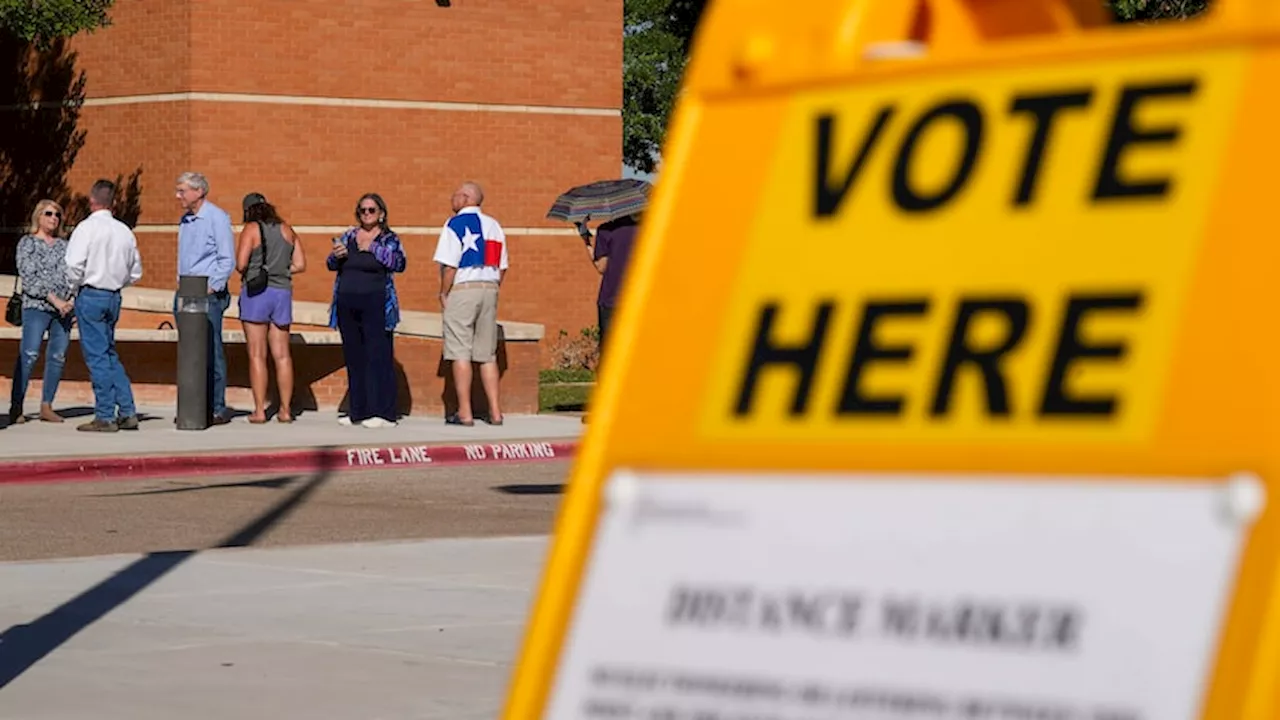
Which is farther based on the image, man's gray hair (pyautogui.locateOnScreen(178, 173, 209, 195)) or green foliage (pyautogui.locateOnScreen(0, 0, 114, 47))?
green foliage (pyautogui.locateOnScreen(0, 0, 114, 47))

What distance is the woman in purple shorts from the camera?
63.2 feet

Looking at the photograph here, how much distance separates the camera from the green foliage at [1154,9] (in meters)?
28.1

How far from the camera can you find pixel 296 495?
49.7ft

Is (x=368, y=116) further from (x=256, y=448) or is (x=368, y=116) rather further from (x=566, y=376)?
(x=256, y=448)

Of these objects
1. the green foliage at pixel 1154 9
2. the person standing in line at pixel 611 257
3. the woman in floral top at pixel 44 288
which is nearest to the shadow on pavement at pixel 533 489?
the person standing in line at pixel 611 257

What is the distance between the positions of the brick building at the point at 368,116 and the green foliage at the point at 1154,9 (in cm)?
642

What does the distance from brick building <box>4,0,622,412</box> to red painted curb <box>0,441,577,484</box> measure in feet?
32.3

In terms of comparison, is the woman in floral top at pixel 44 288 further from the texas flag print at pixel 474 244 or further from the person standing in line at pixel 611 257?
the person standing in line at pixel 611 257

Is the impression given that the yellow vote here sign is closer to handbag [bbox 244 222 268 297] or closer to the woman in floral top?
the woman in floral top

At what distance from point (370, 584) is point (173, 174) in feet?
62.0

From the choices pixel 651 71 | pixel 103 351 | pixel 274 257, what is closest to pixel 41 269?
pixel 103 351

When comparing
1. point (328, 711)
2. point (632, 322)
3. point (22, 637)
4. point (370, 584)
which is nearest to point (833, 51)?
point (632, 322)

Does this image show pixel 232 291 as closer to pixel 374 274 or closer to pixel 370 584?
pixel 374 274

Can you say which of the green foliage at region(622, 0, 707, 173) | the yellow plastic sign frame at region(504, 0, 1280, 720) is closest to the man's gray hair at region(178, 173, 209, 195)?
the yellow plastic sign frame at region(504, 0, 1280, 720)
